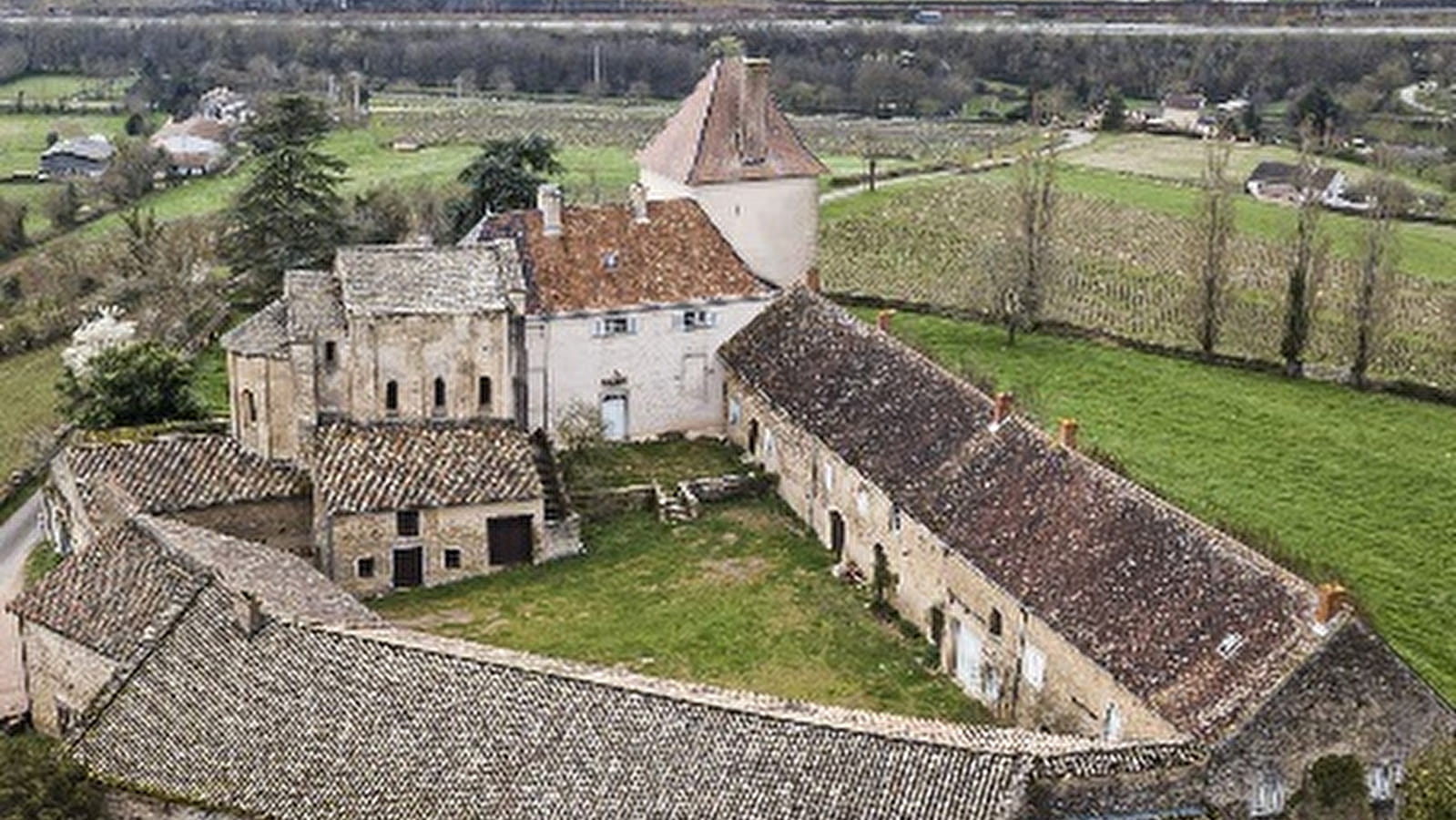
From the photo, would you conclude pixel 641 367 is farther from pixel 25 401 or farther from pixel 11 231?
pixel 11 231

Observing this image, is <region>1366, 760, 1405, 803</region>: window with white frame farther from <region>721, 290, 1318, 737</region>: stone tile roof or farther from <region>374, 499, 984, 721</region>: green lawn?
<region>374, 499, 984, 721</region>: green lawn

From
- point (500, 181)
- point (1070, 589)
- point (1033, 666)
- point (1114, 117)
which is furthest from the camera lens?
point (1114, 117)

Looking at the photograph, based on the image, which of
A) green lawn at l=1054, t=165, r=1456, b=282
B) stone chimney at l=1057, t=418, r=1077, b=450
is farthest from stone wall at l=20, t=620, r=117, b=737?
green lawn at l=1054, t=165, r=1456, b=282

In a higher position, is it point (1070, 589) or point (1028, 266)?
point (1028, 266)

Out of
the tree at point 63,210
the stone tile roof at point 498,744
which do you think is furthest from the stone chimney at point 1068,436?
the tree at point 63,210

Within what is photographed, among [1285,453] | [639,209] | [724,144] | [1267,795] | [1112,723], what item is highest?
[724,144]

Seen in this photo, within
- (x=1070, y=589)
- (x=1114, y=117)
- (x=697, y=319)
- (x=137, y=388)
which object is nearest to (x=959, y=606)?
(x=1070, y=589)

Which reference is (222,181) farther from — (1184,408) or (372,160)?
(1184,408)
